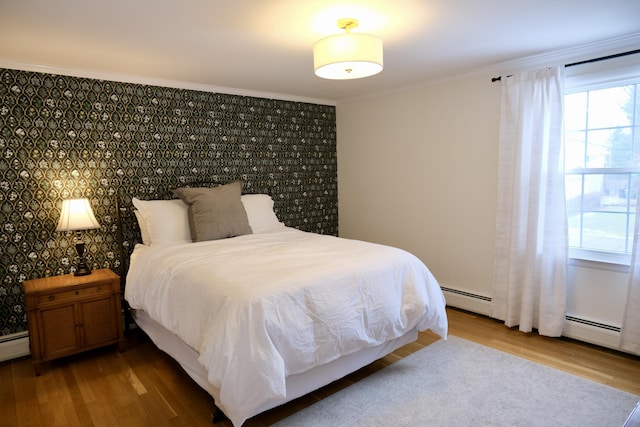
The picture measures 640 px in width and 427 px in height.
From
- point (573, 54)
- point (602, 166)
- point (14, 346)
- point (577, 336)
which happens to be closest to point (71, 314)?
point (14, 346)

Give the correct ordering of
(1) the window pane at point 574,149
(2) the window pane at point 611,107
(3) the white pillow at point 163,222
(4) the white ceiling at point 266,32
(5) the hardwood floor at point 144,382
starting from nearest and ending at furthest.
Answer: (4) the white ceiling at point 266,32 → (5) the hardwood floor at point 144,382 → (2) the window pane at point 611,107 → (1) the window pane at point 574,149 → (3) the white pillow at point 163,222

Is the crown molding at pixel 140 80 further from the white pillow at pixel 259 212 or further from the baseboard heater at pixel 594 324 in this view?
the baseboard heater at pixel 594 324

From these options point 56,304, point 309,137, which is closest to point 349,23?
point 309,137

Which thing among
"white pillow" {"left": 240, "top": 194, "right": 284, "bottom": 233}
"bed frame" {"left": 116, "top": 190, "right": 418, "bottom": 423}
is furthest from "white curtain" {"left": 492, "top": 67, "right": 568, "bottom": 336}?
"white pillow" {"left": 240, "top": 194, "right": 284, "bottom": 233}

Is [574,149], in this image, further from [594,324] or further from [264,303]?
[264,303]

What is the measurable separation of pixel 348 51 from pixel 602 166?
2.22 meters

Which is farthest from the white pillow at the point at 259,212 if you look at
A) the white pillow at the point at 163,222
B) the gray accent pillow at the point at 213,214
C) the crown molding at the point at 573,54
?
the crown molding at the point at 573,54

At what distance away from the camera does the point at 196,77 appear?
11.3 feet

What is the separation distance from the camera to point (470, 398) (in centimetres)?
228

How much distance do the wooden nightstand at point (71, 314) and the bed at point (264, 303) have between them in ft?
0.62

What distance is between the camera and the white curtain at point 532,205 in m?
2.99

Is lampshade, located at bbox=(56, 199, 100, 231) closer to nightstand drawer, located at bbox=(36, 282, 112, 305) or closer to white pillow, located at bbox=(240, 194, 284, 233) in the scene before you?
nightstand drawer, located at bbox=(36, 282, 112, 305)

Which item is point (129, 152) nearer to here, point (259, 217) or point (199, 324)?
point (259, 217)

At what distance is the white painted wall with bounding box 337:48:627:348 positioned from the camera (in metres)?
3.04
